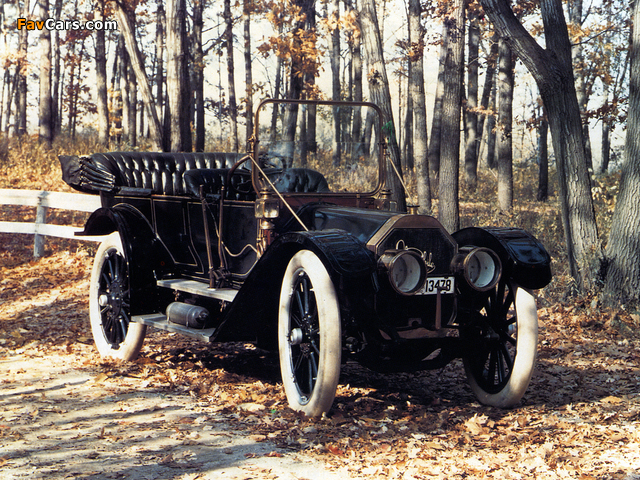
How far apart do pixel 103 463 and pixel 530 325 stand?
9.52 ft

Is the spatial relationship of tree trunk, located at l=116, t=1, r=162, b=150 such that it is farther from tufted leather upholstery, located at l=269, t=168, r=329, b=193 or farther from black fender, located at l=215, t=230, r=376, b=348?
black fender, located at l=215, t=230, r=376, b=348

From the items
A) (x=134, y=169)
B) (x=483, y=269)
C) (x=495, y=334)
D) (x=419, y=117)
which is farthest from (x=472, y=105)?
(x=483, y=269)

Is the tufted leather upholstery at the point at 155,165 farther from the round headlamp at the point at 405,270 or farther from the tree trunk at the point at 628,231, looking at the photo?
the tree trunk at the point at 628,231

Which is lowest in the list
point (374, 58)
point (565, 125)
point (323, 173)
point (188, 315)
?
point (188, 315)

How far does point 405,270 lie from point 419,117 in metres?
12.3

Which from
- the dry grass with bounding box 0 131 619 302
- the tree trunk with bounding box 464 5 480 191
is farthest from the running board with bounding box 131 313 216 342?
the tree trunk with bounding box 464 5 480 191

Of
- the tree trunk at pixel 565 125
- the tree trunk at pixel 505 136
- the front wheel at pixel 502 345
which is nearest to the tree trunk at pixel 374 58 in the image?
the tree trunk at pixel 565 125

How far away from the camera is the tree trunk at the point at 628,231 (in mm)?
7773

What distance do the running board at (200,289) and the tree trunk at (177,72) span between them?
5897mm

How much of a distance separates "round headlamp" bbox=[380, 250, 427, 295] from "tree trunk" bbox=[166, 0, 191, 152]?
808 centimetres

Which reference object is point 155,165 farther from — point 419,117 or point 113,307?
point 419,117

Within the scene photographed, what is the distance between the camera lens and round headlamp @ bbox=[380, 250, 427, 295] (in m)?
4.43

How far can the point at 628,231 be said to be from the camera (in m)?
7.80

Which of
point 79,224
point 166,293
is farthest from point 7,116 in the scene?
point 166,293
